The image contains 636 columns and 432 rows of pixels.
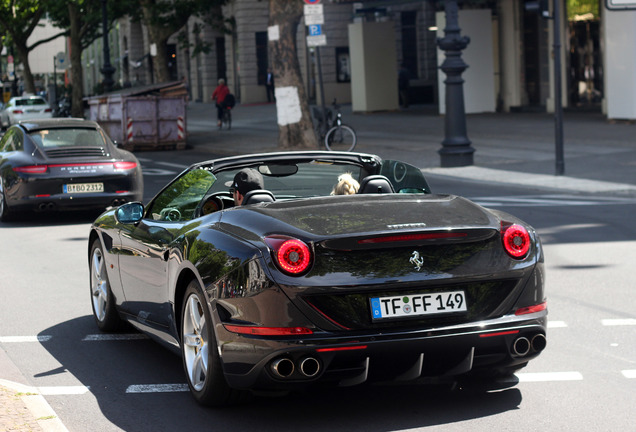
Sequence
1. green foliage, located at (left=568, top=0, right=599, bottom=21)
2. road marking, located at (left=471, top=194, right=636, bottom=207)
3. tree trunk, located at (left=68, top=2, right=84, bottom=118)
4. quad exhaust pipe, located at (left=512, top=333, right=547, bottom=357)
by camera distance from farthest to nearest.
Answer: tree trunk, located at (left=68, top=2, right=84, bottom=118)
green foliage, located at (left=568, top=0, right=599, bottom=21)
road marking, located at (left=471, top=194, right=636, bottom=207)
quad exhaust pipe, located at (left=512, top=333, right=547, bottom=357)

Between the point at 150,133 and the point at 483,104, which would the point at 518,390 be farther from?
the point at 483,104

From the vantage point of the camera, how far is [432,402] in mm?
5645

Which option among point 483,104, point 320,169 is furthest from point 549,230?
point 483,104

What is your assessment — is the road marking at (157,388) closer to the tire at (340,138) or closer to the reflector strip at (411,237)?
the reflector strip at (411,237)

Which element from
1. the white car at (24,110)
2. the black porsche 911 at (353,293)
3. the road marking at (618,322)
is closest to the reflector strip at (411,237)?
the black porsche 911 at (353,293)

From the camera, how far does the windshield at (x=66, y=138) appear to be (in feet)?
49.9

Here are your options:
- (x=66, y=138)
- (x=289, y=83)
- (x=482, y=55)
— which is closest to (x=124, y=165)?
(x=66, y=138)

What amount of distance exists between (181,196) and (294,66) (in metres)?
21.1

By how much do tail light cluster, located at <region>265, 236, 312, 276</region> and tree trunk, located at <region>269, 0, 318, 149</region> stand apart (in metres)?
21.8

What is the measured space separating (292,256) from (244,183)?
1140 mm

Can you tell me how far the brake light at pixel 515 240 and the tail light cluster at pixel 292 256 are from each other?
3.22 ft

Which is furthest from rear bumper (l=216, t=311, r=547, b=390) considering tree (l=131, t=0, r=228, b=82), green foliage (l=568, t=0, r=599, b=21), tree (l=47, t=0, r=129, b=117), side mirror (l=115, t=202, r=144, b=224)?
tree (l=47, t=0, r=129, b=117)

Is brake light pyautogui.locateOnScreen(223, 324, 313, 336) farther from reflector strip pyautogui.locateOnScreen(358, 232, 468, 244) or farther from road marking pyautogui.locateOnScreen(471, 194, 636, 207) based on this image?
road marking pyautogui.locateOnScreen(471, 194, 636, 207)

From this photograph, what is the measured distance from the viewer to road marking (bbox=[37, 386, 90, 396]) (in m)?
6.09
